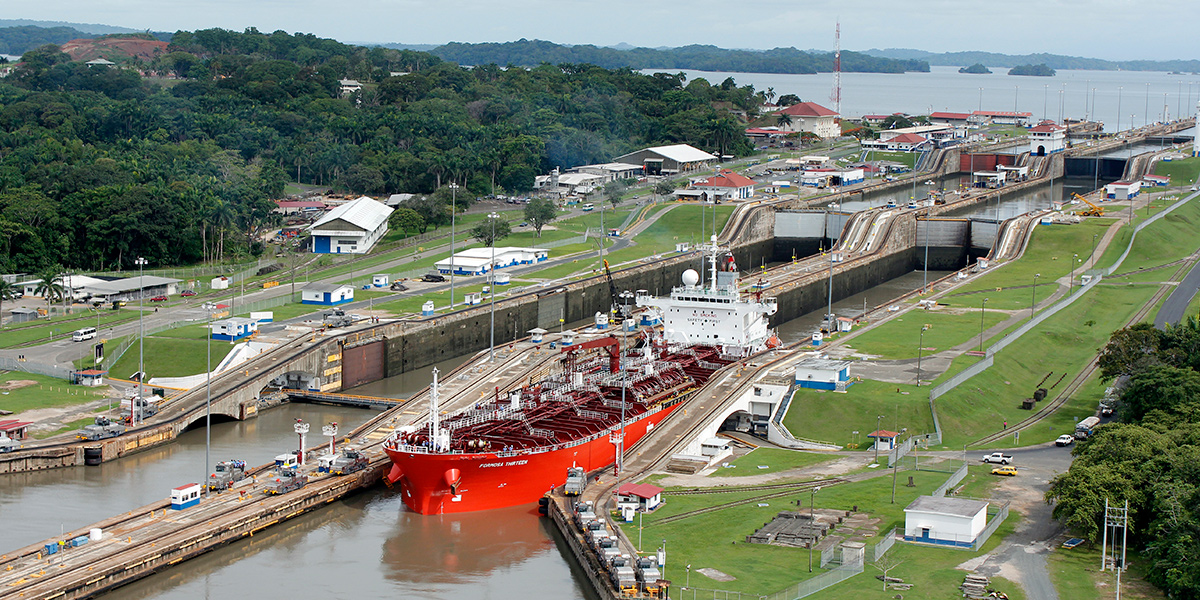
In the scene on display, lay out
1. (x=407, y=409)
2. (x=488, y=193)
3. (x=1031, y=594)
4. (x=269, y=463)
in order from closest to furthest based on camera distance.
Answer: (x=1031, y=594), (x=269, y=463), (x=407, y=409), (x=488, y=193)

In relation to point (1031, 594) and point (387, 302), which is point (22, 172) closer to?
point (387, 302)

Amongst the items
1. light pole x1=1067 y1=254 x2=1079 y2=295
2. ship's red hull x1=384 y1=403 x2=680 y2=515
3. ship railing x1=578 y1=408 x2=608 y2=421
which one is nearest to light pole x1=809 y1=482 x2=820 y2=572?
ship's red hull x1=384 y1=403 x2=680 y2=515

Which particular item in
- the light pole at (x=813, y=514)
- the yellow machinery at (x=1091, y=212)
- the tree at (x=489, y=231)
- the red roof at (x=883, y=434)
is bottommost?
the light pole at (x=813, y=514)

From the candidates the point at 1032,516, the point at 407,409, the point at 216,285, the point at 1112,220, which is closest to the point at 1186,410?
the point at 1032,516

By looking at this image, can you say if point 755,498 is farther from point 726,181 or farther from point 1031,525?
point 726,181

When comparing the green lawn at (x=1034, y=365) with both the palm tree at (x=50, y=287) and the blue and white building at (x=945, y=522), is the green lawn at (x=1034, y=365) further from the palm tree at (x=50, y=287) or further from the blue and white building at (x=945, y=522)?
the palm tree at (x=50, y=287)

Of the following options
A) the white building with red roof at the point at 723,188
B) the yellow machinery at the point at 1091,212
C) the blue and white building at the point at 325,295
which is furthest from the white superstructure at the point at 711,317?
the yellow machinery at the point at 1091,212

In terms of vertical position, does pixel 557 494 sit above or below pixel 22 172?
below
